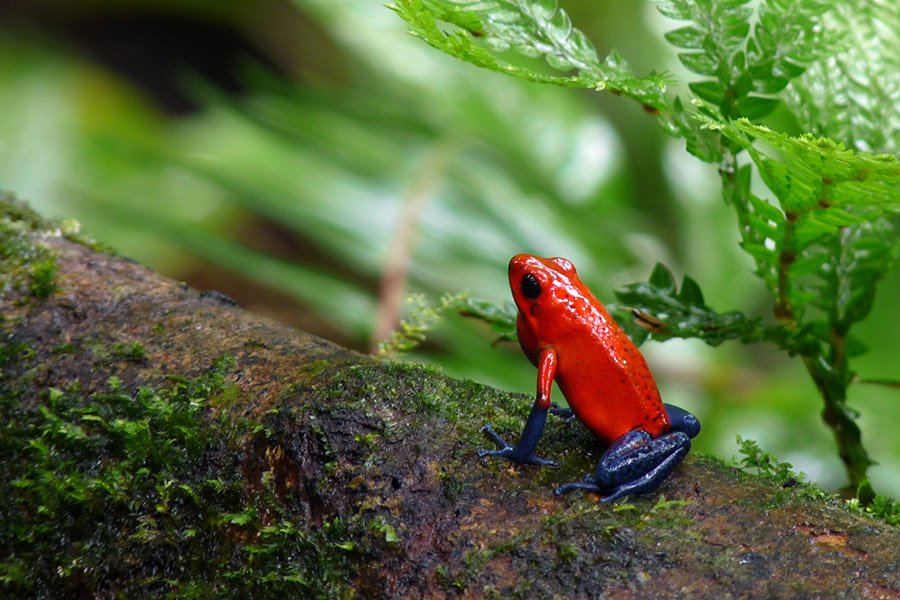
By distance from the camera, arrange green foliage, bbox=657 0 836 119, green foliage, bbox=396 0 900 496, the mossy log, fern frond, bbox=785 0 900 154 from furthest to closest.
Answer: fern frond, bbox=785 0 900 154 → green foliage, bbox=657 0 836 119 → green foliage, bbox=396 0 900 496 → the mossy log

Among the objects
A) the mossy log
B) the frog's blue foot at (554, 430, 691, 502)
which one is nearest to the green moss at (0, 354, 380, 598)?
the mossy log

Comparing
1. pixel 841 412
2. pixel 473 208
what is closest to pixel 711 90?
pixel 841 412

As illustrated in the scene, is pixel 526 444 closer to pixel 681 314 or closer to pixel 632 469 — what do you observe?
pixel 632 469

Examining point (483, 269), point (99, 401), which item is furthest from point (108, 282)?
point (483, 269)

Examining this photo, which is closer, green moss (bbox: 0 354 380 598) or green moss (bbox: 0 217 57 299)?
green moss (bbox: 0 354 380 598)

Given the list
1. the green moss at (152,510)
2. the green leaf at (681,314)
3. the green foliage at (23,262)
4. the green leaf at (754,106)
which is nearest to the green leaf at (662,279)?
the green leaf at (681,314)

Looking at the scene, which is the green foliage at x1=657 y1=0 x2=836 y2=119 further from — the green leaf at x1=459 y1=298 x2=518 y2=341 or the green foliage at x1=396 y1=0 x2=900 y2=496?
the green leaf at x1=459 y1=298 x2=518 y2=341

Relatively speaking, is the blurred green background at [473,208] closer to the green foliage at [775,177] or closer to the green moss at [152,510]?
the green foliage at [775,177]
